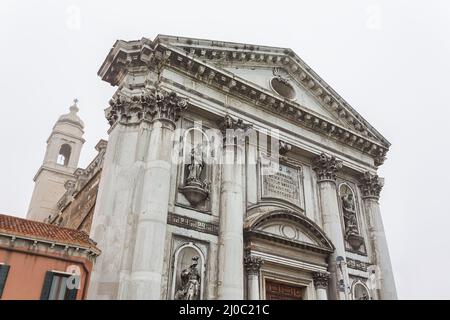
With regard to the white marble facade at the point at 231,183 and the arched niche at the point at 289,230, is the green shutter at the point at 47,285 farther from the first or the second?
the arched niche at the point at 289,230

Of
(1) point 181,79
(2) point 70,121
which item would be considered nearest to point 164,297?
(1) point 181,79

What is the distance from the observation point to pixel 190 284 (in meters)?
12.4

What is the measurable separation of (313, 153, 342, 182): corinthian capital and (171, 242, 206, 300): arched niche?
7.30 meters

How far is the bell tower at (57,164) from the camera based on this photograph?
32.1m

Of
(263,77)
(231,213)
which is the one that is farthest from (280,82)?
(231,213)

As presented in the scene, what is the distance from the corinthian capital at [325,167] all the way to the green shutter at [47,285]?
11553 millimetres

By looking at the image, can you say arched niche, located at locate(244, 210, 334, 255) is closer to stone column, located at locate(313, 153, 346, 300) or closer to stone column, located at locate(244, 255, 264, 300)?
stone column, located at locate(313, 153, 346, 300)

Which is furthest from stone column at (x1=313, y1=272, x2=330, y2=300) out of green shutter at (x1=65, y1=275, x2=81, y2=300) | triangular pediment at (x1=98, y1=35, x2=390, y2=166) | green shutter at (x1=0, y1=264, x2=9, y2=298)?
green shutter at (x1=0, y1=264, x2=9, y2=298)

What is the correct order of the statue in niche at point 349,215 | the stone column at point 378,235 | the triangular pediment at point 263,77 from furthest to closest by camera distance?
the statue in niche at point 349,215, the stone column at point 378,235, the triangular pediment at point 263,77

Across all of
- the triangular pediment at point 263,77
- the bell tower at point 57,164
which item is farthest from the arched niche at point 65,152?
the triangular pediment at point 263,77

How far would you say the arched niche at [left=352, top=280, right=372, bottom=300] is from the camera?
16469mm

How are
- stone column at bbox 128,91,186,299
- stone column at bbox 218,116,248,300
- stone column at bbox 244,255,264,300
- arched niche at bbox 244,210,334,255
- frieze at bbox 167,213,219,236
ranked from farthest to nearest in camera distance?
arched niche at bbox 244,210,334,255
stone column at bbox 244,255,264,300
frieze at bbox 167,213,219,236
stone column at bbox 218,116,248,300
stone column at bbox 128,91,186,299

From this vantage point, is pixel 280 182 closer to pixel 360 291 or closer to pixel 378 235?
pixel 360 291

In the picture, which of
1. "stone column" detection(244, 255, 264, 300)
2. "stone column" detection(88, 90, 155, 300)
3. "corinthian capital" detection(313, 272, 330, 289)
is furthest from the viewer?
"corinthian capital" detection(313, 272, 330, 289)
